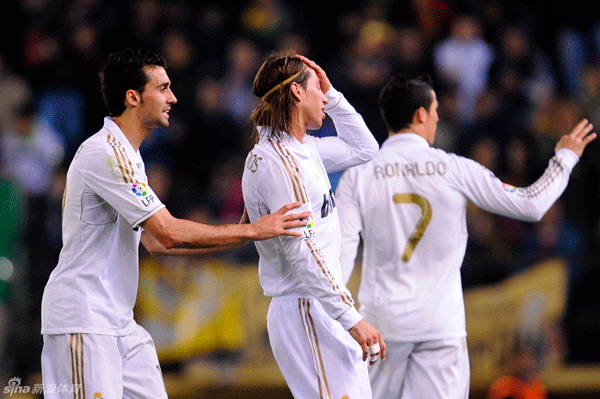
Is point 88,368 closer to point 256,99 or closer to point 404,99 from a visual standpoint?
point 404,99

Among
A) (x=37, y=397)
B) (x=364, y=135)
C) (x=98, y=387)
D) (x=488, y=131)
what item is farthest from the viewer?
(x=488, y=131)

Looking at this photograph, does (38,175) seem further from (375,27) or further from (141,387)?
(141,387)

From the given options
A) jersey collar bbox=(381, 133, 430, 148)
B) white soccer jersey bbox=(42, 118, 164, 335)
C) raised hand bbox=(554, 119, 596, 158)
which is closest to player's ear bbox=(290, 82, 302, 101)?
white soccer jersey bbox=(42, 118, 164, 335)

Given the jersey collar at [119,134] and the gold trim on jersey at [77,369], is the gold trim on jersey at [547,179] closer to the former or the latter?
the jersey collar at [119,134]

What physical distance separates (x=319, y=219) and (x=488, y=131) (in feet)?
20.1

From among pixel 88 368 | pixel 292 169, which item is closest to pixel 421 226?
pixel 292 169

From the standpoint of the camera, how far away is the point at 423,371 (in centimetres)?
478

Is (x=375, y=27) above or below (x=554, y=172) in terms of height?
above

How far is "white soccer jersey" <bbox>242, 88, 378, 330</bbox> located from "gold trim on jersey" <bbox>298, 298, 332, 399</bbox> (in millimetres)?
66

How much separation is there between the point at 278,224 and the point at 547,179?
2.15 meters

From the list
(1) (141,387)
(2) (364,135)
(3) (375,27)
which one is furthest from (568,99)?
(1) (141,387)

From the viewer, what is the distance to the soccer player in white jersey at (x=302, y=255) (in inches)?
146

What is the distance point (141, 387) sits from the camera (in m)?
4.06

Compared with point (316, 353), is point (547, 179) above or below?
above
